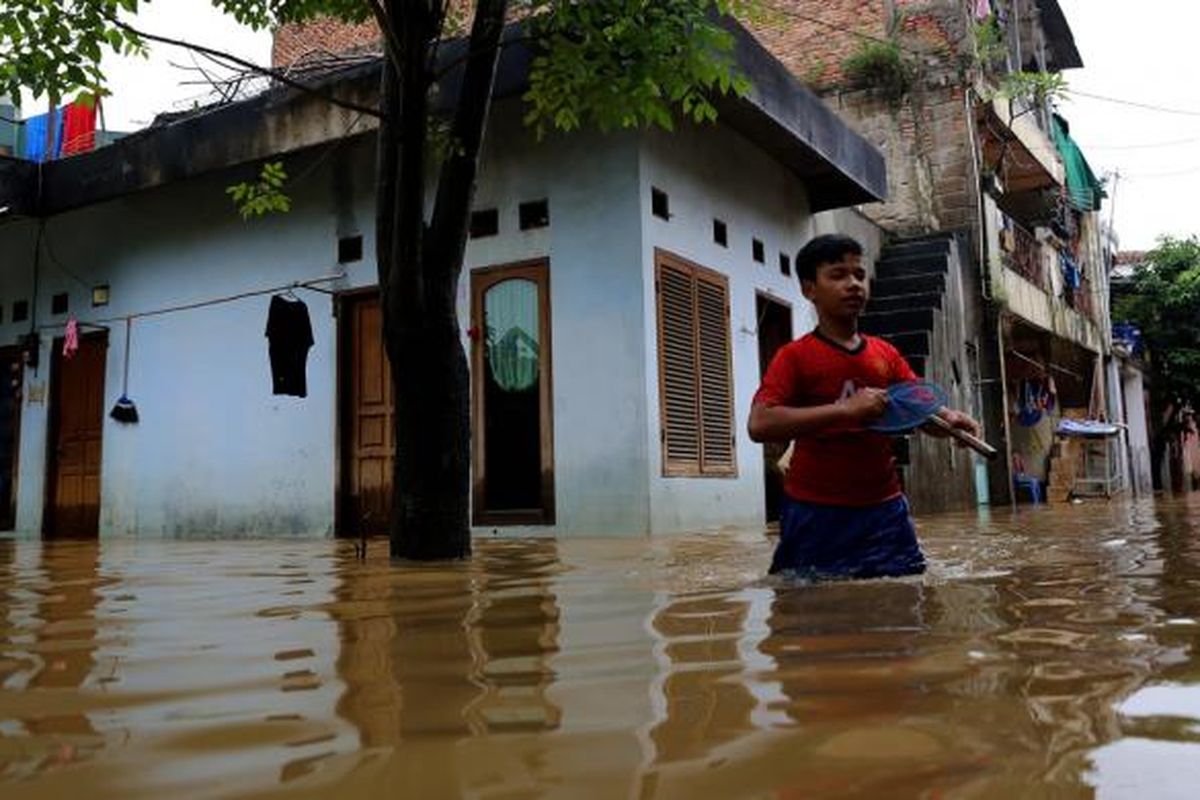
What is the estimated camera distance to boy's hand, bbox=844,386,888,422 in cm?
308

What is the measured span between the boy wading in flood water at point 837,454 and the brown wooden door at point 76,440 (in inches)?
401

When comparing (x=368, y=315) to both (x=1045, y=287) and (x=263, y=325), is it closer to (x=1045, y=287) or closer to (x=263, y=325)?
(x=263, y=325)

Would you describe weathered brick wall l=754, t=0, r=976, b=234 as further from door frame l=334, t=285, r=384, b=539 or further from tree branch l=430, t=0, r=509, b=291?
tree branch l=430, t=0, r=509, b=291

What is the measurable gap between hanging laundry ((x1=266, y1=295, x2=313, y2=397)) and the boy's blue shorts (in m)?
7.25

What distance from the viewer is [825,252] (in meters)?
3.42

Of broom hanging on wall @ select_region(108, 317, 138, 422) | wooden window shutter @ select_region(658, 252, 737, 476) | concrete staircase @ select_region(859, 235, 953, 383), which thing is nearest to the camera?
wooden window shutter @ select_region(658, 252, 737, 476)

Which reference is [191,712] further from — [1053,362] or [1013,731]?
[1053,362]

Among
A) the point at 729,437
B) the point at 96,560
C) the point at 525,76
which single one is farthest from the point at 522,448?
the point at 96,560

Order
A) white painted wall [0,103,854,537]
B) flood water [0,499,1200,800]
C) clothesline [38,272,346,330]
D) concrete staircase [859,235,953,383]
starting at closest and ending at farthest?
flood water [0,499,1200,800] < white painted wall [0,103,854,537] < clothesline [38,272,346,330] < concrete staircase [859,235,953,383]

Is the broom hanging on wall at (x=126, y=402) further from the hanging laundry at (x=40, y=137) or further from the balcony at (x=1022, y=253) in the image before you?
the balcony at (x=1022, y=253)

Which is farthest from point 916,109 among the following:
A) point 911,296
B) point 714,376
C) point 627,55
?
point 627,55

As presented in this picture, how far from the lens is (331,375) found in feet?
32.6

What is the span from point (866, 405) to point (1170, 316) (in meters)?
26.0

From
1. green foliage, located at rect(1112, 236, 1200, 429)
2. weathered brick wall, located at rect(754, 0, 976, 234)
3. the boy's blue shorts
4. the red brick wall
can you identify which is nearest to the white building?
weathered brick wall, located at rect(754, 0, 976, 234)
